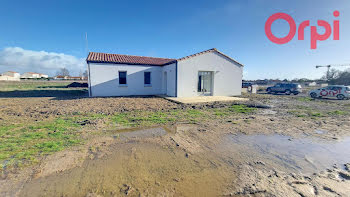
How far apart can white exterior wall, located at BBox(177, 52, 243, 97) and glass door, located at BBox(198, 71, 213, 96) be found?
535 mm

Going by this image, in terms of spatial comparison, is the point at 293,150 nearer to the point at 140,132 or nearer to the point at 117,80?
the point at 140,132

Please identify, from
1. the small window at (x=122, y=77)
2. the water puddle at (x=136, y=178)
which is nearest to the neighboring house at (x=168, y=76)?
the small window at (x=122, y=77)

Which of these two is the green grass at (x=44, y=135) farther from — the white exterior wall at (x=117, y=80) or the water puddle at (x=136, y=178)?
the white exterior wall at (x=117, y=80)

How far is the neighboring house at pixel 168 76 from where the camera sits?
43.4ft

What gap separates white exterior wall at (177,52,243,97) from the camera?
43.0ft

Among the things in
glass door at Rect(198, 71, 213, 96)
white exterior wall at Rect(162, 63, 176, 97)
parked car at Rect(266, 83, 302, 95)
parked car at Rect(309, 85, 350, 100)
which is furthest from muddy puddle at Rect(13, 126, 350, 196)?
parked car at Rect(266, 83, 302, 95)

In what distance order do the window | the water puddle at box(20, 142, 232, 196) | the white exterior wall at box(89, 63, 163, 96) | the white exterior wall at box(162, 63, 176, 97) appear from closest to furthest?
the water puddle at box(20, 142, 232, 196) < the white exterior wall at box(162, 63, 176, 97) < the white exterior wall at box(89, 63, 163, 96) < the window

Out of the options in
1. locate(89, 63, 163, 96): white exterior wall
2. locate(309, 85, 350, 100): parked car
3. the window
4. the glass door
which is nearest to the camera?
locate(89, 63, 163, 96): white exterior wall

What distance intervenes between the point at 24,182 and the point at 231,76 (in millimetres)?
15865

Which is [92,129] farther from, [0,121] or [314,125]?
[314,125]

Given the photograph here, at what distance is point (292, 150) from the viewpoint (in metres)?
3.80

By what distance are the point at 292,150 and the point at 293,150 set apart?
2cm

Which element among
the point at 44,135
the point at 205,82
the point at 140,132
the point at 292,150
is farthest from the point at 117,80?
the point at 292,150

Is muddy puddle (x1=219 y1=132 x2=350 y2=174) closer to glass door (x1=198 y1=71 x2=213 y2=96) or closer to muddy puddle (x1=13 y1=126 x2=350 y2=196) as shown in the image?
muddy puddle (x1=13 y1=126 x2=350 y2=196)
